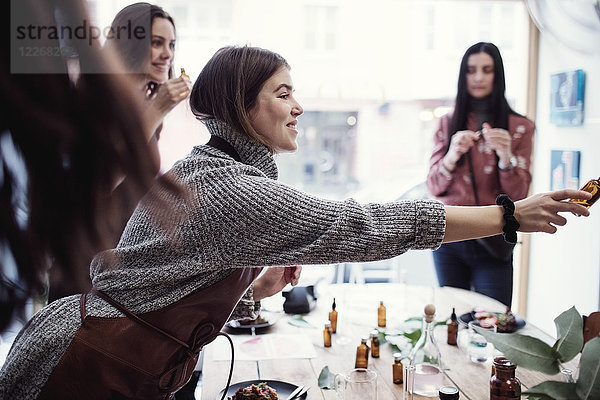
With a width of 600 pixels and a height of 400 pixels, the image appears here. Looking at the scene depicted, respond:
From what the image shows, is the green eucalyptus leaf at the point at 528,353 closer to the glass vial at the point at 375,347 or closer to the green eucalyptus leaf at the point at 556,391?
the green eucalyptus leaf at the point at 556,391

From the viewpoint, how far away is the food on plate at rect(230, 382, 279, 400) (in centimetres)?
141

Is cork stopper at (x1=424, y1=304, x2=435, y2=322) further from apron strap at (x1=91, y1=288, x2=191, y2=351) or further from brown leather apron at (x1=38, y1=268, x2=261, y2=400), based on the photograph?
apron strap at (x1=91, y1=288, x2=191, y2=351)

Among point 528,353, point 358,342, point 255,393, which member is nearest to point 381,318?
point 358,342

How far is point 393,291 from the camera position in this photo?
2566 millimetres

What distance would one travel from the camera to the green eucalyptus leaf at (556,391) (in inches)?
34.3

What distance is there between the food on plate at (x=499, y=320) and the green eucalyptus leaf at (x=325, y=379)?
0.70 metres

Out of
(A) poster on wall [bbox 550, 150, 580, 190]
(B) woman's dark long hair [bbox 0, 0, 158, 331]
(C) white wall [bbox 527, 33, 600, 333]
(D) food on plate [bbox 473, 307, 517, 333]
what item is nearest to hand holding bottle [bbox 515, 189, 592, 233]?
(D) food on plate [bbox 473, 307, 517, 333]

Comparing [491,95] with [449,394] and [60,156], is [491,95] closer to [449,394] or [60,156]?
[449,394]

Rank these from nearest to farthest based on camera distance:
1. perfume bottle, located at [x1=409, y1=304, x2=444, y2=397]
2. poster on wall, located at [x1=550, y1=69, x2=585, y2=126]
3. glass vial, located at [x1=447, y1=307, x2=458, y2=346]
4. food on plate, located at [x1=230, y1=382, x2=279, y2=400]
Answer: food on plate, located at [x1=230, y1=382, x2=279, y2=400]
perfume bottle, located at [x1=409, y1=304, x2=444, y2=397]
glass vial, located at [x1=447, y1=307, x2=458, y2=346]
poster on wall, located at [x1=550, y1=69, x2=585, y2=126]

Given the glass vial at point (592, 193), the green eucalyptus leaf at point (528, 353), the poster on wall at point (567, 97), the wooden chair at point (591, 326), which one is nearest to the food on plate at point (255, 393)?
the green eucalyptus leaf at point (528, 353)

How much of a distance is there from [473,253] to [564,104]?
4.30 feet

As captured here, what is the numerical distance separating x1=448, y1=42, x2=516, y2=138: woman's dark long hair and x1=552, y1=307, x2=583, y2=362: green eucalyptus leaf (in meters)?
2.27

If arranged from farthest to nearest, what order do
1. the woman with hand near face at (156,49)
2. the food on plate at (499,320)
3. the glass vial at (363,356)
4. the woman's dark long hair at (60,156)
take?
the woman with hand near face at (156,49), the food on plate at (499,320), the glass vial at (363,356), the woman's dark long hair at (60,156)

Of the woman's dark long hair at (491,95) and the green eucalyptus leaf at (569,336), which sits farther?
the woman's dark long hair at (491,95)
